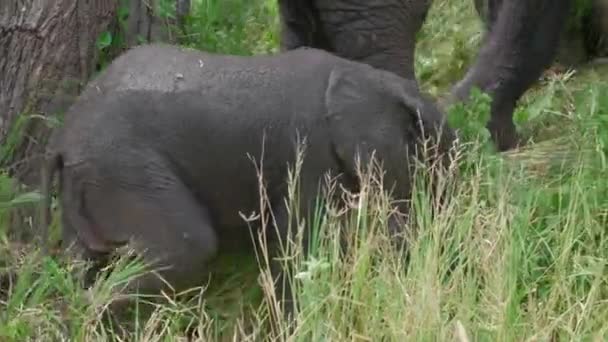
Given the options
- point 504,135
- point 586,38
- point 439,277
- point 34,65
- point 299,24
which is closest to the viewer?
point 439,277

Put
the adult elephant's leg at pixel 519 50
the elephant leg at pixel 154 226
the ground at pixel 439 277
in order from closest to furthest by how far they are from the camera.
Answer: the ground at pixel 439 277, the elephant leg at pixel 154 226, the adult elephant's leg at pixel 519 50

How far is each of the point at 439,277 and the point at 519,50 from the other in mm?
1956

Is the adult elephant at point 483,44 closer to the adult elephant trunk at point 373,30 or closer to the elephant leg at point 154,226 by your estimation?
the adult elephant trunk at point 373,30

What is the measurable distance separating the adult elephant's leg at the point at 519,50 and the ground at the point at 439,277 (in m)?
0.85

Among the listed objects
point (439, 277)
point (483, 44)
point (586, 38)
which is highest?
→ point (483, 44)

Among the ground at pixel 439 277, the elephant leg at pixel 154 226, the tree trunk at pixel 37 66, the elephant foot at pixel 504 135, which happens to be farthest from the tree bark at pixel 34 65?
the elephant foot at pixel 504 135

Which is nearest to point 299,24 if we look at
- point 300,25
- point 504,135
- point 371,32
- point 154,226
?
point 300,25

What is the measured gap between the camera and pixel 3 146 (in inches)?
179

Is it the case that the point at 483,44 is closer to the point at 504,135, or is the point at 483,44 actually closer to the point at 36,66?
the point at 504,135

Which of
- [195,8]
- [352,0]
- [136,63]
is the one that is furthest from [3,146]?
[195,8]

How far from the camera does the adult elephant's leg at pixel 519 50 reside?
537 centimetres

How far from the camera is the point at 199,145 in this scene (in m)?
3.75

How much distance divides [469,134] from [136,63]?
103 cm

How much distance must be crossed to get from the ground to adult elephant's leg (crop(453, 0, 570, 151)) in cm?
85
